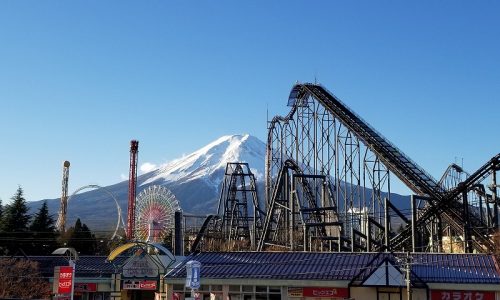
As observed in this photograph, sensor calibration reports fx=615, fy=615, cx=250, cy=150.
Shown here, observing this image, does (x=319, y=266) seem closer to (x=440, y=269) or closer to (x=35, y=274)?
(x=440, y=269)

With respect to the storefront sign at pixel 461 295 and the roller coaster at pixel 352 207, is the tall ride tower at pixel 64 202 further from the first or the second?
the storefront sign at pixel 461 295

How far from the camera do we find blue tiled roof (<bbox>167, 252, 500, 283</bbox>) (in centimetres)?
2591

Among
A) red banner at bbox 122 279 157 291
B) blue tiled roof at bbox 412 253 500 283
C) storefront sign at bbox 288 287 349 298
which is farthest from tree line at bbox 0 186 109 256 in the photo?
blue tiled roof at bbox 412 253 500 283

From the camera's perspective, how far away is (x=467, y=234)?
3666cm

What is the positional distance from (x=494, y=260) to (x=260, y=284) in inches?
404

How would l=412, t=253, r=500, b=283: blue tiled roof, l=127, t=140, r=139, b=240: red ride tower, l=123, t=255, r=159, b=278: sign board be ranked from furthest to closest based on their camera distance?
l=127, t=140, r=139, b=240: red ride tower < l=123, t=255, r=159, b=278: sign board < l=412, t=253, r=500, b=283: blue tiled roof

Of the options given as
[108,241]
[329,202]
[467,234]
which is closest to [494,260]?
[467,234]

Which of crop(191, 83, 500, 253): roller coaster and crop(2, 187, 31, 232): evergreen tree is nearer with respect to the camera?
crop(191, 83, 500, 253): roller coaster

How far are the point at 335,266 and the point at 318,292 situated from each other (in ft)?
5.43

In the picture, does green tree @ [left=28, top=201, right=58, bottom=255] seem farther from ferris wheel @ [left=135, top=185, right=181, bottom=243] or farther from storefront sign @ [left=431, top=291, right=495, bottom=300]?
storefront sign @ [left=431, top=291, right=495, bottom=300]

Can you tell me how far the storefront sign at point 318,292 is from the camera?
26.1m

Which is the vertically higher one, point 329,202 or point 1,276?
point 329,202

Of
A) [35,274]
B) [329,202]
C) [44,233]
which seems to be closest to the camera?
[35,274]

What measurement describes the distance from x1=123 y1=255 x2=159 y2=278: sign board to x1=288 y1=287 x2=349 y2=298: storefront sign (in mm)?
9854
